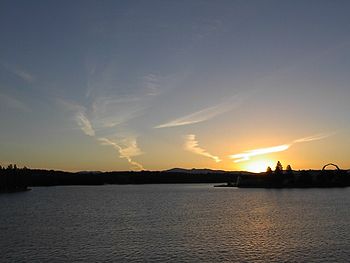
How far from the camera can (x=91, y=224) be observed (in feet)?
238

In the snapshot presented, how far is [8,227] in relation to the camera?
229ft

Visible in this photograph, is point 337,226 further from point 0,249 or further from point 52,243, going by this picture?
point 0,249

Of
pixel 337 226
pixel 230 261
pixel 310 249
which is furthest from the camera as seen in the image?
pixel 337 226

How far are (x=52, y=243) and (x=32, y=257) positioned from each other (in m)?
8.29

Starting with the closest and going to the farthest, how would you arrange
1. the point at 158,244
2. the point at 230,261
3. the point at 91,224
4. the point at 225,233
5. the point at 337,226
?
the point at 230,261, the point at 158,244, the point at 225,233, the point at 337,226, the point at 91,224

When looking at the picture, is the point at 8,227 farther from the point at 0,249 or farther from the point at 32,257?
the point at 32,257

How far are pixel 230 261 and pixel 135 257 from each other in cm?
957

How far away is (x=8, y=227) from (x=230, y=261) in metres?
42.9

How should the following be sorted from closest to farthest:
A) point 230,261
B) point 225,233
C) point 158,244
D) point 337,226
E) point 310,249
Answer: point 230,261, point 310,249, point 158,244, point 225,233, point 337,226

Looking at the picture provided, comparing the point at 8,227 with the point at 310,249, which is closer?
the point at 310,249

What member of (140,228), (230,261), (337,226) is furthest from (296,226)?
(230,261)

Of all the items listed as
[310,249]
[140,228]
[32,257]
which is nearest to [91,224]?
[140,228]

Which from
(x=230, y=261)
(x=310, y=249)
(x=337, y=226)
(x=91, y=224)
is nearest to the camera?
(x=230, y=261)

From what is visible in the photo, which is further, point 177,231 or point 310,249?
point 177,231
